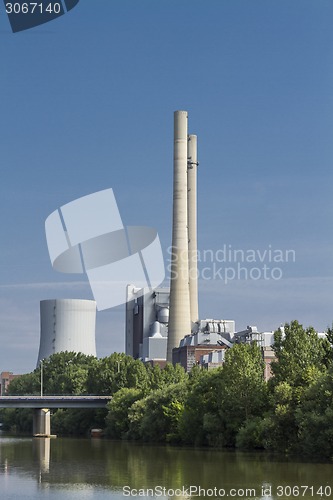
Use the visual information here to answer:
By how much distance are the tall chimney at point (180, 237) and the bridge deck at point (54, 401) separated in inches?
536

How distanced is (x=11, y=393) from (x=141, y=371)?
4546 centimetres

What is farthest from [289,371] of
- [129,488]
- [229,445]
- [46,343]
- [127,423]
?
[46,343]

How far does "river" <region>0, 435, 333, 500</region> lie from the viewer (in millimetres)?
31109

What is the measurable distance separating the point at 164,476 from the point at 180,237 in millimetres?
56039

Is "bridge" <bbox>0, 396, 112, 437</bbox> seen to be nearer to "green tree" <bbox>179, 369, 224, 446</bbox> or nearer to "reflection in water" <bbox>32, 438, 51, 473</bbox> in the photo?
"reflection in water" <bbox>32, 438, 51, 473</bbox>

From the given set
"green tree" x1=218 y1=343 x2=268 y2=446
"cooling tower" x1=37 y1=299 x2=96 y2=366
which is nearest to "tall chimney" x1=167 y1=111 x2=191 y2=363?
"cooling tower" x1=37 y1=299 x2=96 y2=366

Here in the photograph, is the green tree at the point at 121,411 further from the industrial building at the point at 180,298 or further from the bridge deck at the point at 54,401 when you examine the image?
the industrial building at the point at 180,298

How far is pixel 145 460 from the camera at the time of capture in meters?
46.8

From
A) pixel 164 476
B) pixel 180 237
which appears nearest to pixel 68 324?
pixel 180 237

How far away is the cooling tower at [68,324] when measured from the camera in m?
107

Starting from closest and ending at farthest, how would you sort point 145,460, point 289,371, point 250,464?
point 250,464
point 145,460
point 289,371

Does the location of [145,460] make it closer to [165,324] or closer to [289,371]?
[289,371]

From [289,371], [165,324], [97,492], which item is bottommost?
[97,492]

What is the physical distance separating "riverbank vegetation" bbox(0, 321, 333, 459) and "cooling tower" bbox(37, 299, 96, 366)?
26775 mm
